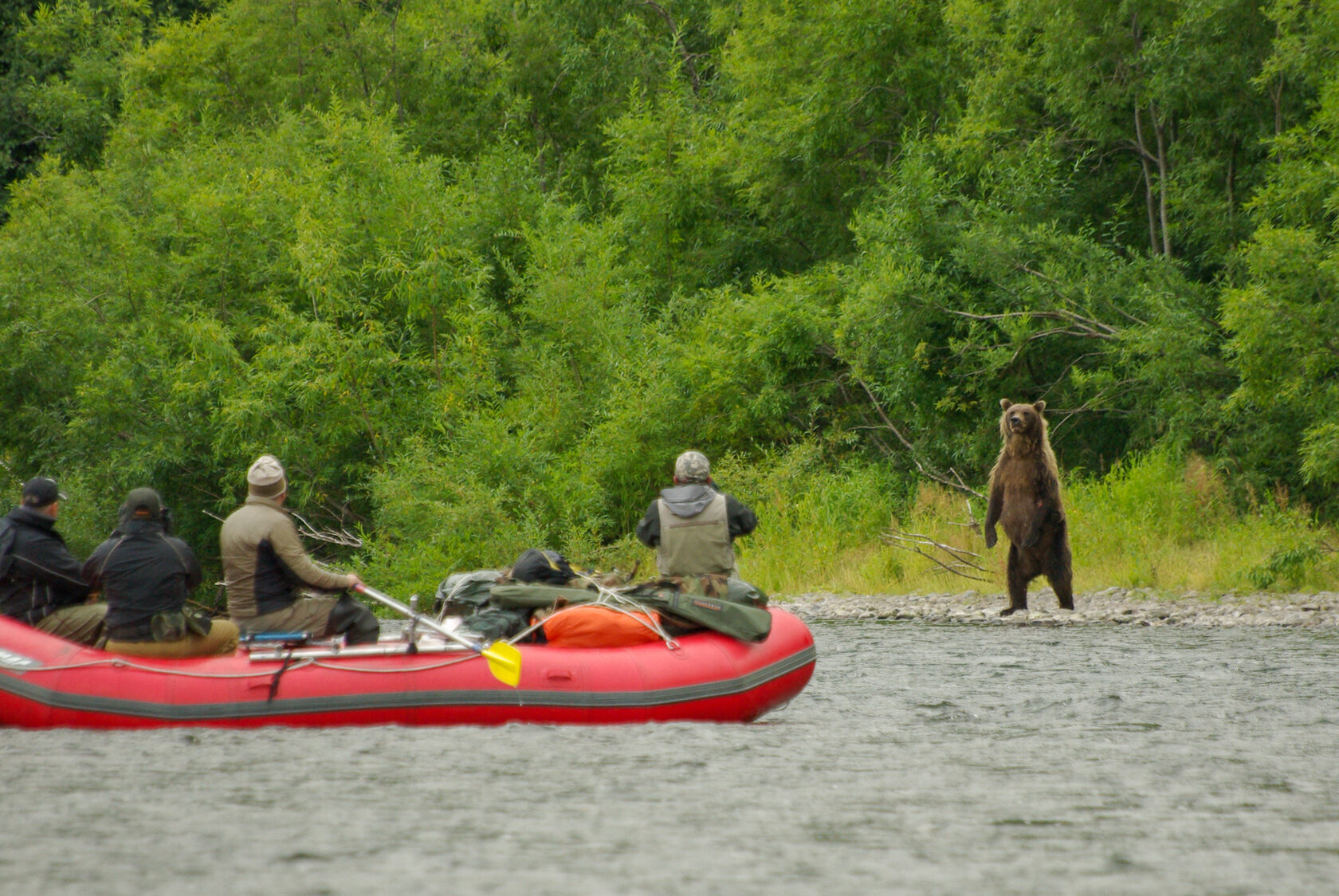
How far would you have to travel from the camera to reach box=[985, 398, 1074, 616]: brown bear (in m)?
12.3

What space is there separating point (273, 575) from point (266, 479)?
1.79ft

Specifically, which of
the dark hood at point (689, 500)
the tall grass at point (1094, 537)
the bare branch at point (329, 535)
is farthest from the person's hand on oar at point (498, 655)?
the bare branch at point (329, 535)

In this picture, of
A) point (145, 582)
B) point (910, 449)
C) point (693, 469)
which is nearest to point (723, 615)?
point (693, 469)

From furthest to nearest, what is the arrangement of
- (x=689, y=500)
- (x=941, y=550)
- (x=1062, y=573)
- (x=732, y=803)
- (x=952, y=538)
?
(x=952, y=538), (x=941, y=550), (x=1062, y=573), (x=689, y=500), (x=732, y=803)

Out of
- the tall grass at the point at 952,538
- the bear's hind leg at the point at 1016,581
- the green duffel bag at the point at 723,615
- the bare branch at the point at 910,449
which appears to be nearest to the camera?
the green duffel bag at the point at 723,615

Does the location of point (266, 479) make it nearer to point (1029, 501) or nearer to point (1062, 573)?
point (1029, 501)

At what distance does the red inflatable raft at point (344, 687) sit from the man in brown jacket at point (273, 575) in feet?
0.79

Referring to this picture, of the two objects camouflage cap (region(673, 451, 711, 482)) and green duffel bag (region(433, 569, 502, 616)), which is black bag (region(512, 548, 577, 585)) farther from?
camouflage cap (region(673, 451, 711, 482))

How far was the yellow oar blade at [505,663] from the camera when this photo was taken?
7488 mm

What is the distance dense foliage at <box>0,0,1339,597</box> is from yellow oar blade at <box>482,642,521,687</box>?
880cm

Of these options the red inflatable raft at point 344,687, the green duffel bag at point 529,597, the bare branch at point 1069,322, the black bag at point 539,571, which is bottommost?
the red inflatable raft at point 344,687

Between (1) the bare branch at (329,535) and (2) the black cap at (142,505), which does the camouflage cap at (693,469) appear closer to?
(2) the black cap at (142,505)

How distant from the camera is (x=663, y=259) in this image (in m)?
26.2

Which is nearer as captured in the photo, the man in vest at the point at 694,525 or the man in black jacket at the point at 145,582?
the man in black jacket at the point at 145,582
